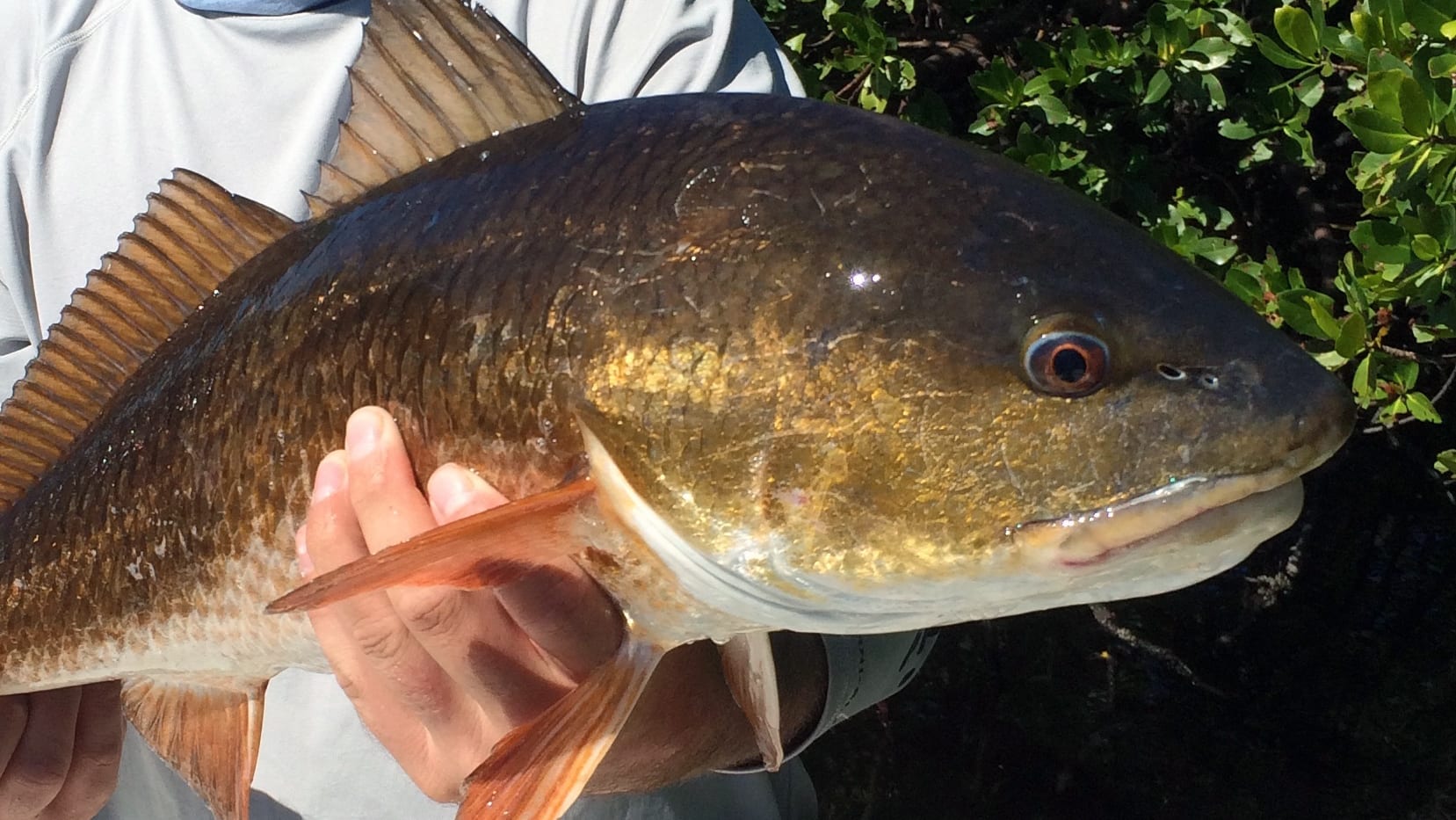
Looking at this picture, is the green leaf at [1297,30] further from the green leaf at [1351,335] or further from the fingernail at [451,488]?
Result: the fingernail at [451,488]

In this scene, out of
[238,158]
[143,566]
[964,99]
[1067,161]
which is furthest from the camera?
[964,99]

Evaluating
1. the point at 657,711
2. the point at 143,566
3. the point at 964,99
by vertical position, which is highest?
the point at 143,566

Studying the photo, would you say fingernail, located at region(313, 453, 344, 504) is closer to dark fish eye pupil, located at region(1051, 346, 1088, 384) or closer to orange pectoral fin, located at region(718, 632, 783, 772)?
orange pectoral fin, located at region(718, 632, 783, 772)

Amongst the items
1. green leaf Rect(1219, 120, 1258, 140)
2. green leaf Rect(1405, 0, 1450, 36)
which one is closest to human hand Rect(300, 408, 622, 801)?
green leaf Rect(1405, 0, 1450, 36)

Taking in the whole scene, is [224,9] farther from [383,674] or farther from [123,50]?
[383,674]

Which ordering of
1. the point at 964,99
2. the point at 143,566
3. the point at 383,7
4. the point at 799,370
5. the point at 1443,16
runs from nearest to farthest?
the point at 799,370, the point at 383,7, the point at 143,566, the point at 1443,16, the point at 964,99

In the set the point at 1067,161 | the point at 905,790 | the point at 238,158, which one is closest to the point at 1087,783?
the point at 905,790
